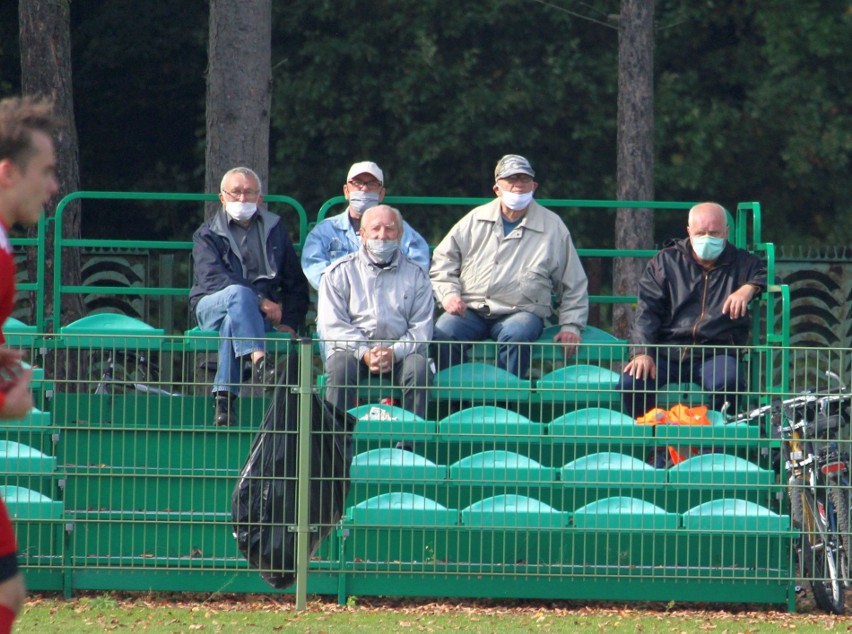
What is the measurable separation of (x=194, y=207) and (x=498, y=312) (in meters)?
10.4

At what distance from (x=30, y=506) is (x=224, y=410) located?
1.02 m

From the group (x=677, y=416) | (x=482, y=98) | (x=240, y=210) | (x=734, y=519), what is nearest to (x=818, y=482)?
(x=734, y=519)

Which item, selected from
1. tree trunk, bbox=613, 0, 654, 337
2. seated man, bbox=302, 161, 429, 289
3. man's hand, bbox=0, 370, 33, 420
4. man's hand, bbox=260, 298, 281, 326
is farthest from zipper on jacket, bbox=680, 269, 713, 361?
tree trunk, bbox=613, 0, 654, 337

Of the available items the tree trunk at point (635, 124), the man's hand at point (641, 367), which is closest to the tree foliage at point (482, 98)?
the tree trunk at point (635, 124)

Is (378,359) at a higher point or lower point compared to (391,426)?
higher

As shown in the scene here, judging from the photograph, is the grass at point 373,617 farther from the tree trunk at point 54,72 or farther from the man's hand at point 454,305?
the tree trunk at point 54,72

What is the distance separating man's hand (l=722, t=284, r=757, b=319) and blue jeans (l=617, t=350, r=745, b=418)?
0.36 m

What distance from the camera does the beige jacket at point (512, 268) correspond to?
8.98 m

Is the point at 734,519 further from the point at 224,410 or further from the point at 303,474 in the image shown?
the point at 224,410

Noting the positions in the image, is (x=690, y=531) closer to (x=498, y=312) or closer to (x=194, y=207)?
(x=498, y=312)

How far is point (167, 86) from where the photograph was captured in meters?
18.8

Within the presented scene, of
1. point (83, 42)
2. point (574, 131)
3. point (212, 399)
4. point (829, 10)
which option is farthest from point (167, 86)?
point (212, 399)

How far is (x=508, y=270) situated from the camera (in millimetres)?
9016

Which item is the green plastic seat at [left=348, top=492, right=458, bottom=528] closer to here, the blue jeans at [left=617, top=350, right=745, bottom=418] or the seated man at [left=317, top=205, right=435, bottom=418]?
the blue jeans at [left=617, top=350, right=745, bottom=418]
